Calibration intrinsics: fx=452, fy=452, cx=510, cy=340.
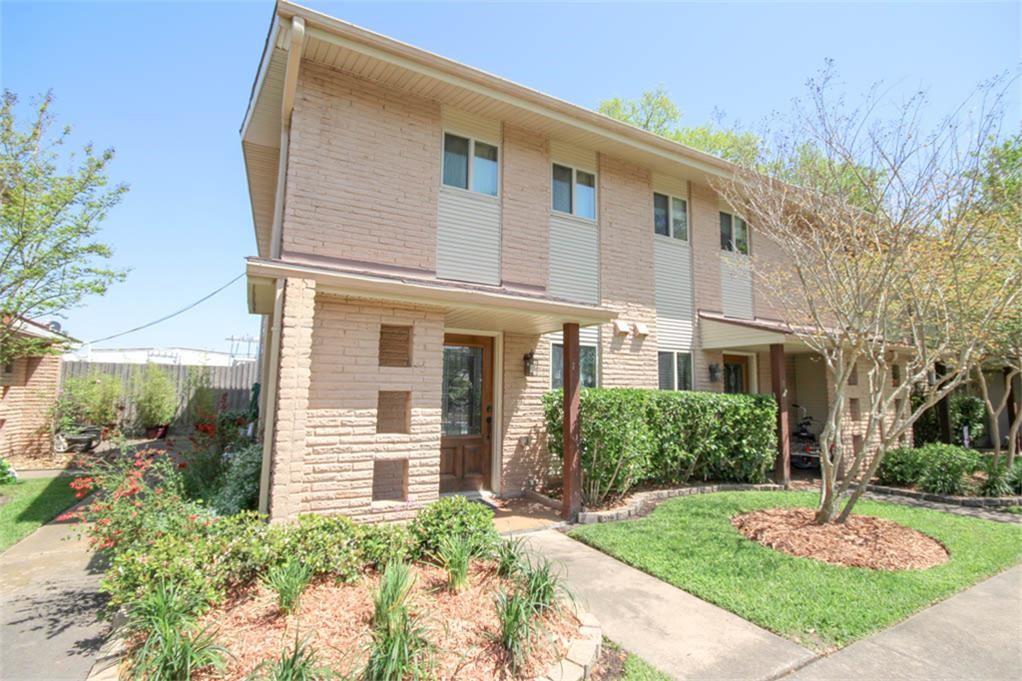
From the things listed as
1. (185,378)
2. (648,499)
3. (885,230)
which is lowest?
(648,499)

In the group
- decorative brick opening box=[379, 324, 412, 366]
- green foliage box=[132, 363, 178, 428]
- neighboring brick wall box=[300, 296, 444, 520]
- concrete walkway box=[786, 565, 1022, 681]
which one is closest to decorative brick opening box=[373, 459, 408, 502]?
neighboring brick wall box=[300, 296, 444, 520]

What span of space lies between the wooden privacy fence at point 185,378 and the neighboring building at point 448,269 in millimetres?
8028

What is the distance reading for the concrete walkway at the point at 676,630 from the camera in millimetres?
3211

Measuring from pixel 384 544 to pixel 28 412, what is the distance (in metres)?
13.5

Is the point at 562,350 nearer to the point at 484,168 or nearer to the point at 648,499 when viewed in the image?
the point at 648,499

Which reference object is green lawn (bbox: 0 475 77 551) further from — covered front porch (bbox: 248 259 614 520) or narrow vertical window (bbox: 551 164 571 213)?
narrow vertical window (bbox: 551 164 571 213)

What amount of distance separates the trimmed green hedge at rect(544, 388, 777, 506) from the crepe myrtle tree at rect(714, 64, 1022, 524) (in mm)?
2282

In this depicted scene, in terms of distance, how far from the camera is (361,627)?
3334 millimetres

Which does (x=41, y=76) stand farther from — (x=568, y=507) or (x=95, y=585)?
(x=568, y=507)

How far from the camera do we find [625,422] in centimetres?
712

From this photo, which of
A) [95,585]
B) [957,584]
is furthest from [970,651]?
[95,585]

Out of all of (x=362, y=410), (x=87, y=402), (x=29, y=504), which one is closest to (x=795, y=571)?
(x=362, y=410)

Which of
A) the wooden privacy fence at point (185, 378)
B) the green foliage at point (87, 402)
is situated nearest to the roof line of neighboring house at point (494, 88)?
the green foliage at point (87, 402)

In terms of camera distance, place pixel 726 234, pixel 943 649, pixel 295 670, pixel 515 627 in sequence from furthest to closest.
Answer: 1. pixel 726 234
2. pixel 943 649
3. pixel 515 627
4. pixel 295 670
